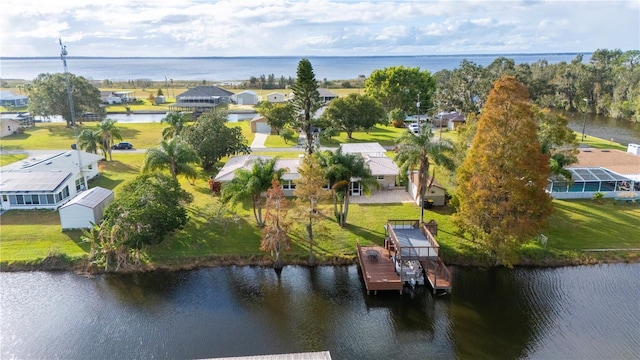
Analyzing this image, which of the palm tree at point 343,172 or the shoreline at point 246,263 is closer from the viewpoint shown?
the shoreline at point 246,263

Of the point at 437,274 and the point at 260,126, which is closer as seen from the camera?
the point at 437,274

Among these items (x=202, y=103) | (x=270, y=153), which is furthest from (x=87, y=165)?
(x=202, y=103)

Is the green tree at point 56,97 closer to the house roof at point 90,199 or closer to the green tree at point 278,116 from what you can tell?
the green tree at point 278,116

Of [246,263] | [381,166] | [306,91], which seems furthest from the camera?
[306,91]

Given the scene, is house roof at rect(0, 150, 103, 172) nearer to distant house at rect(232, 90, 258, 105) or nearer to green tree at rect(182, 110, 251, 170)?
green tree at rect(182, 110, 251, 170)

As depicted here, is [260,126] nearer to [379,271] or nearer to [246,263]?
[246,263]

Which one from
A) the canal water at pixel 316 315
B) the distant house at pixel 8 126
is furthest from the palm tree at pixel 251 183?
the distant house at pixel 8 126

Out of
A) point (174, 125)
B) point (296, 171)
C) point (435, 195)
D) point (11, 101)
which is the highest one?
point (11, 101)

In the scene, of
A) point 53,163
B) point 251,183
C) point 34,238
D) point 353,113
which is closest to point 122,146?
point 53,163
